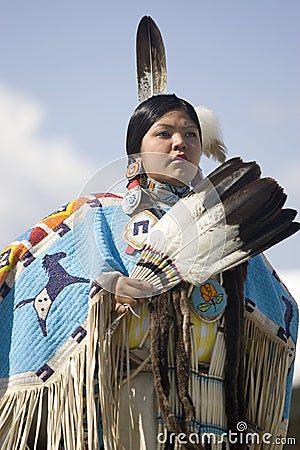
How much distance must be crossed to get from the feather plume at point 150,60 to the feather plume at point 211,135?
6.6 inches

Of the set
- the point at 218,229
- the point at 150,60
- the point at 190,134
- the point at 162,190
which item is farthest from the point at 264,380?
the point at 150,60

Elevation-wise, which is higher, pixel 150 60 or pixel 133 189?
pixel 150 60

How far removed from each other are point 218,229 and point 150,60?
0.68 m

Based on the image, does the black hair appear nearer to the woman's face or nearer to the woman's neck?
the woman's face

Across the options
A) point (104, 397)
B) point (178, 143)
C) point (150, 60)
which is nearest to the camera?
point (104, 397)

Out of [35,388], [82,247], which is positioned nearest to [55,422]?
[35,388]

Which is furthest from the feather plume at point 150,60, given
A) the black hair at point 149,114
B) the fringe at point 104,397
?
the fringe at point 104,397

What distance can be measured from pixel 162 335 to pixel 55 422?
1.18 feet

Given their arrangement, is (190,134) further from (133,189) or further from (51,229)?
(51,229)

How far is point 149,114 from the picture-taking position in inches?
105

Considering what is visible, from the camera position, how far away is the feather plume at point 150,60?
283 cm

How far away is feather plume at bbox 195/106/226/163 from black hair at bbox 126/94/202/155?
0.21 metres

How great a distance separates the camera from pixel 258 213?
2.47 metres

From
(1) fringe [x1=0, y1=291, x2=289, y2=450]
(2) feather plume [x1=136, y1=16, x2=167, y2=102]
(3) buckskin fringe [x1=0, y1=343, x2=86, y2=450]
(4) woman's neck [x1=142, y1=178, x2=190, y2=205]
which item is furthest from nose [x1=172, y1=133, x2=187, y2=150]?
(3) buckskin fringe [x1=0, y1=343, x2=86, y2=450]
